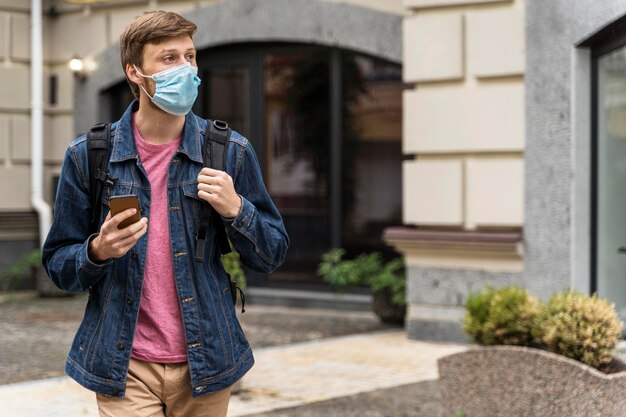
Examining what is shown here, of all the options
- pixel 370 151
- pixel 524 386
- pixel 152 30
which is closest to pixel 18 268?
pixel 370 151

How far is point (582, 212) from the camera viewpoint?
956 cm

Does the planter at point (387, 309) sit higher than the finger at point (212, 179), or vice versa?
the finger at point (212, 179)

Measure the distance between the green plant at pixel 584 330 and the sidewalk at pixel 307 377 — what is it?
2.17 metres

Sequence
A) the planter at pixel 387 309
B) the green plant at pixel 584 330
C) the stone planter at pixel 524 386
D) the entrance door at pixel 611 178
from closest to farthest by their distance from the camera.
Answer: the stone planter at pixel 524 386
the green plant at pixel 584 330
the entrance door at pixel 611 178
the planter at pixel 387 309

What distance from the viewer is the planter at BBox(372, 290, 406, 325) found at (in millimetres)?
11430

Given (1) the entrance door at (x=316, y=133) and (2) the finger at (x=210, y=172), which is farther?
(1) the entrance door at (x=316, y=133)

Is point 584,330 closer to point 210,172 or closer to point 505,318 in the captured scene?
point 505,318

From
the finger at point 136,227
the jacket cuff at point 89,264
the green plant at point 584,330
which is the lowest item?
the green plant at point 584,330

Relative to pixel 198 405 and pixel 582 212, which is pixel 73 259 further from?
pixel 582 212

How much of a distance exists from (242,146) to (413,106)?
7076 millimetres

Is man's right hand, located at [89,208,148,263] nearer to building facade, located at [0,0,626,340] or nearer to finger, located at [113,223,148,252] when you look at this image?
finger, located at [113,223,148,252]

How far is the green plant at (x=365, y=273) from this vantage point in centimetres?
1124

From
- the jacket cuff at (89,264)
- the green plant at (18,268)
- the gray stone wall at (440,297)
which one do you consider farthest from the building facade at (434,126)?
the jacket cuff at (89,264)

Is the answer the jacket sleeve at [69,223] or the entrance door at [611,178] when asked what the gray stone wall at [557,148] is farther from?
the jacket sleeve at [69,223]
